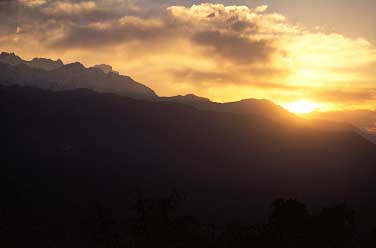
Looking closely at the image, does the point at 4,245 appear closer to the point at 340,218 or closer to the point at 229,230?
the point at 229,230

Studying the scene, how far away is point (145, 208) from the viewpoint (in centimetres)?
6525

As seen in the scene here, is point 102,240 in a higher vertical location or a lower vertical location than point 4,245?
higher

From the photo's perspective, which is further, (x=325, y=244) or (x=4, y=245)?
(x=4, y=245)

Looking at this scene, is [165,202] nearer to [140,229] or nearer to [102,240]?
[140,229]

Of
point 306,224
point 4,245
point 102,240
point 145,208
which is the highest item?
point 145,208

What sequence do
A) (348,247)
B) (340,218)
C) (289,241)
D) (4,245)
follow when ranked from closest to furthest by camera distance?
1. (289,241)
2. (340,218)
3. (348,247)
4. (4,245)

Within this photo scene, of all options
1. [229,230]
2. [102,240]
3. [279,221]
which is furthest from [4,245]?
[279,221]

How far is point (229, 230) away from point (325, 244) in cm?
1763

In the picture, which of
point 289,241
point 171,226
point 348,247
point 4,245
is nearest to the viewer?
point 171,226

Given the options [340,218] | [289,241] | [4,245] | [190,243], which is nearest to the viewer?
[190,243]

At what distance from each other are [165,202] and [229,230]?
30.3m

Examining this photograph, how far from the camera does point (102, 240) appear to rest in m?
102

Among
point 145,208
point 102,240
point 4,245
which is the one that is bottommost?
point 4,245

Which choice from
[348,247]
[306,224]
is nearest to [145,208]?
[306,224]
